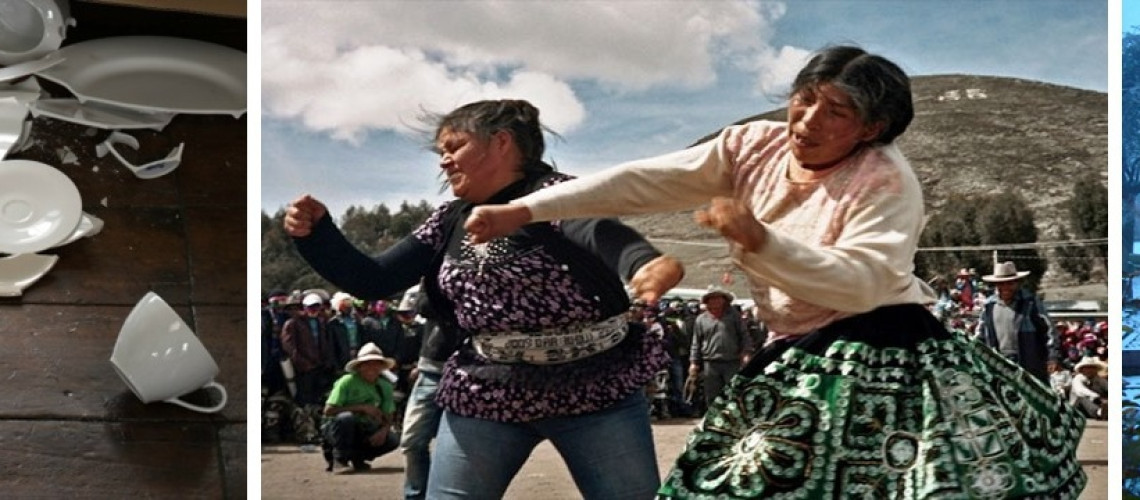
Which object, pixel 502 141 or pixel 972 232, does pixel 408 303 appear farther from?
pixel 972 232

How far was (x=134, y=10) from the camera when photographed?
231cm

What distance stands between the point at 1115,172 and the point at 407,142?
2.51 ft

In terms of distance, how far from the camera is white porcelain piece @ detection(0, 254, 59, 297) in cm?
196

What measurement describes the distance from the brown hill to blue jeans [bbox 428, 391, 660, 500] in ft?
0.53

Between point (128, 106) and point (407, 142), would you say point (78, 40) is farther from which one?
point (407, 142)

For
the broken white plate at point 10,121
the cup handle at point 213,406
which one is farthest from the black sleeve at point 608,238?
the broken white plate at point 10,121

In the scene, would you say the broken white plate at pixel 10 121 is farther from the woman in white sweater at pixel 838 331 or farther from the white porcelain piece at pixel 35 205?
the woman in white sweater at pixel 838 331

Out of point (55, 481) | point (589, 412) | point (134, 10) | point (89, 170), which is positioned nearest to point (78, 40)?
point (134, 10)

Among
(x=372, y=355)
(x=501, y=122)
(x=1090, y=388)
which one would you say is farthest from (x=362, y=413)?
(x=1090, y=388)

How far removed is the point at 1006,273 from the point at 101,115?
1346 mm

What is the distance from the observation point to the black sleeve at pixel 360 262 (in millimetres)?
1535

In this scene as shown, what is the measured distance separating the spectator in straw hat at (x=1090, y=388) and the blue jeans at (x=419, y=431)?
2.19 ft

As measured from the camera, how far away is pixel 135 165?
84.4 inches

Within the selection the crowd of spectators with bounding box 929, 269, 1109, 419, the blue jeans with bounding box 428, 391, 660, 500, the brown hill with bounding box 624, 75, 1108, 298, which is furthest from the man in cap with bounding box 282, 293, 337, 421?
the crowd of spectators with bounding box 929, 269, 1109, 419
